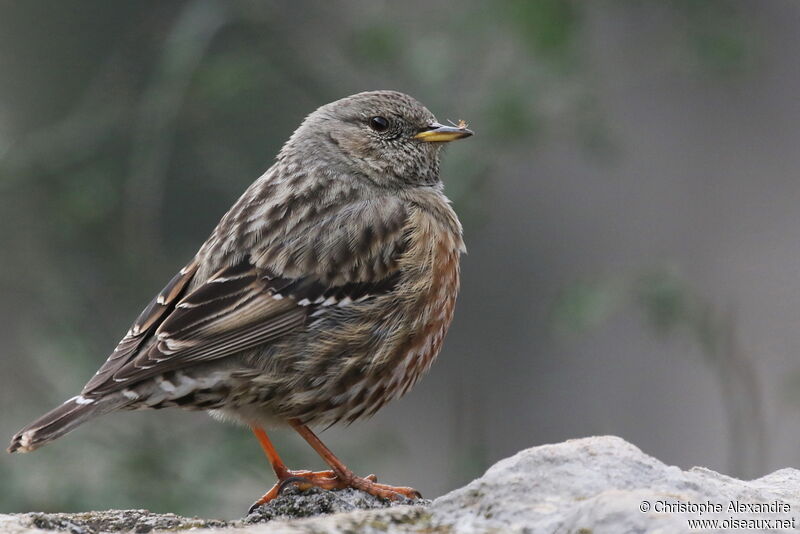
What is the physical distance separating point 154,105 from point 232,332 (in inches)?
104

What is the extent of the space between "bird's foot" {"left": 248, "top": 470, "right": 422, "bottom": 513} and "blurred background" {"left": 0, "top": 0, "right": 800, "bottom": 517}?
5.20 ft

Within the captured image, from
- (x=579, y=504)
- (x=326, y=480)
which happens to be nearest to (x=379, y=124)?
(x=326, y=480)

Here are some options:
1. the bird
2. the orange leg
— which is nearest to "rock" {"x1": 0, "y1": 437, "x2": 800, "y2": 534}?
the bird

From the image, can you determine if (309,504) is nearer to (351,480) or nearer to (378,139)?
(351,480)

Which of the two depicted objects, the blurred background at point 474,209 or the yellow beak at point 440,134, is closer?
the yellow beak at point 440,134

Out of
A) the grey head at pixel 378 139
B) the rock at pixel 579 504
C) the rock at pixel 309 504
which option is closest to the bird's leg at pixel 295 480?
the rock at pixel 309 504

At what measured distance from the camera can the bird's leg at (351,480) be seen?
4652mm

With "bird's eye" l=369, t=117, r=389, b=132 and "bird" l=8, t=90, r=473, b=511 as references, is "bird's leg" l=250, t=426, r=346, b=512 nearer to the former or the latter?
"bird" l=8, t=90, r=473, b=511

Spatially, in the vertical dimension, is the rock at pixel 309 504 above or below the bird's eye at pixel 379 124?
below

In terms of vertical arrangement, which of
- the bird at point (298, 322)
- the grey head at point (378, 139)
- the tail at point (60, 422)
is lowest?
the tail at point (60, 422)

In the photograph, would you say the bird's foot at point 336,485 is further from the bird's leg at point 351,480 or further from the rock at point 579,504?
the rock at point 579,504

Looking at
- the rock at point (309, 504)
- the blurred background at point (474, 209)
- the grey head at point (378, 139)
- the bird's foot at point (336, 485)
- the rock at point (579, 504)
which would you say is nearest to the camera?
the rock at point (579, 504)

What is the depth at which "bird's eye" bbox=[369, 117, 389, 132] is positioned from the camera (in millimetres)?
5973

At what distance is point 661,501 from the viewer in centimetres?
331
